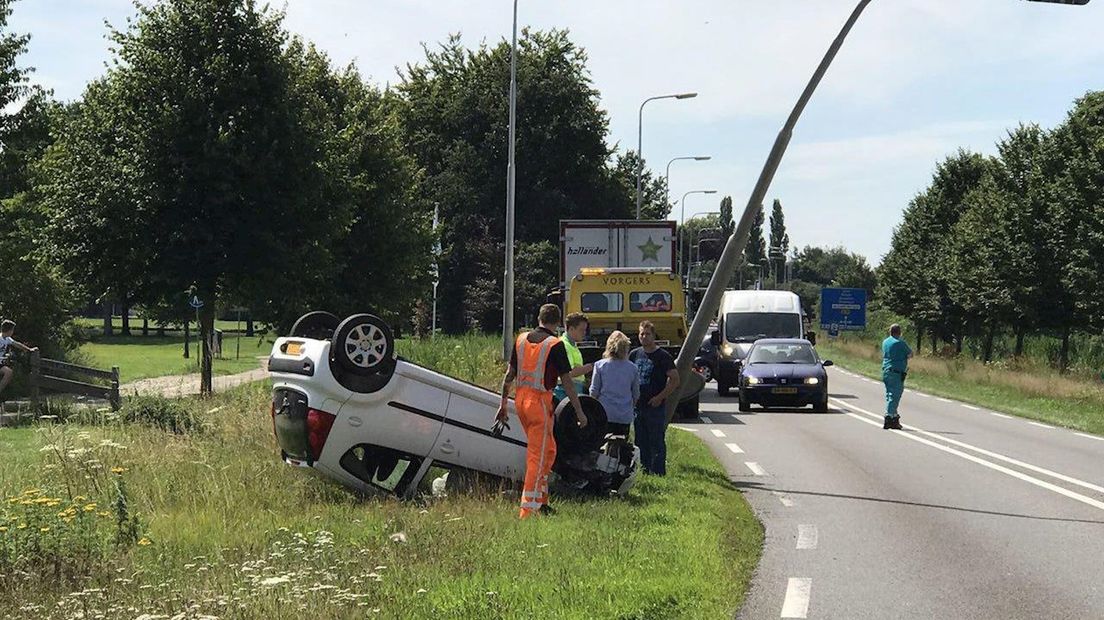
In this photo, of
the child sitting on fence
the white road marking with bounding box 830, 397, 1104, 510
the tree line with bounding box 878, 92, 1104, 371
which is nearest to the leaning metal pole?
the white road marking with bounding box 830, 397, 1104, 510

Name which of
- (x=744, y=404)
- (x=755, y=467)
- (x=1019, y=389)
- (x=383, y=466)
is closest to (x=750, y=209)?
(x=755, y=467)

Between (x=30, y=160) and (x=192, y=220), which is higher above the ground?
(x=30, y=160)

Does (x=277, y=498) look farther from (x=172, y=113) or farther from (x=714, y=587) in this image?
(x=172, y=113)

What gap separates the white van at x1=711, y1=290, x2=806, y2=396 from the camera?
3022 cm

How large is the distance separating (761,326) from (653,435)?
1777 centimetres

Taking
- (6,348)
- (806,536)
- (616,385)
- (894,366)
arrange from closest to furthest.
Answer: (806,536), (616,385), (894,366), (6,348)

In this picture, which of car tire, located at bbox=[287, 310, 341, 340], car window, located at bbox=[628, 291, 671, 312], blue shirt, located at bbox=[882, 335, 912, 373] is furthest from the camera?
car window, located at bbox=[628, 291, 671, 312]

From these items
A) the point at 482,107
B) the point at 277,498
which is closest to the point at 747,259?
the point at 482,107

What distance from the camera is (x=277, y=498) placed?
10281 mm

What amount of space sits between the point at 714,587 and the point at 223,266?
1749 cm

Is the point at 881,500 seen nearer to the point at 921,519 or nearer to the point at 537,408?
the point at 921,519

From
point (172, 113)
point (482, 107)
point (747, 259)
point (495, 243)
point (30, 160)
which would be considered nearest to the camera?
point (172, 113)

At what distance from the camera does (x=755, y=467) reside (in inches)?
591

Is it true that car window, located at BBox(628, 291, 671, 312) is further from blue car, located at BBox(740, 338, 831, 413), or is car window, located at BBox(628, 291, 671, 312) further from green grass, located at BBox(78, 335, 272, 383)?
green grass, located at BBox(78, 335, 272, 383)
